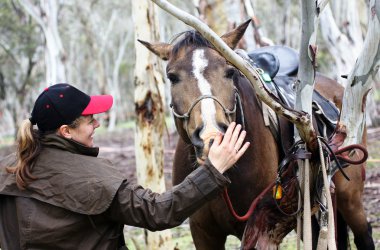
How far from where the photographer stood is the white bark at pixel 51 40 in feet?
61.5

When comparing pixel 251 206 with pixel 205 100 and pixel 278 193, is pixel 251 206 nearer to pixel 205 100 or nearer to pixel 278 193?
pixel 278 193

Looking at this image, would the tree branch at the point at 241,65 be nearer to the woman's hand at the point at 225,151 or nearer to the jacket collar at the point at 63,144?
the woman's hand at the point at 225,151

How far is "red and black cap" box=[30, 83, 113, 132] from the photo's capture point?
3229 mm

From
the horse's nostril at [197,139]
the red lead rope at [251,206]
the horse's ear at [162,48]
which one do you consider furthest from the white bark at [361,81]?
the horse's ear at [162,48]

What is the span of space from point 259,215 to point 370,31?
1318 millimetres

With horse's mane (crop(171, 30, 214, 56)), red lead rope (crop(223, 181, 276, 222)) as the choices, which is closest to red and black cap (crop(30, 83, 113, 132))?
horse's mane (crop(171, 30, 214, 56))

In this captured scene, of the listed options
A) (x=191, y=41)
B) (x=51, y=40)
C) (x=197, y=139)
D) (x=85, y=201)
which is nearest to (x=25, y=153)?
(x=85, y=201)

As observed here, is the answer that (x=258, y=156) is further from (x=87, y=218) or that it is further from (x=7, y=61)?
(x=7, y=61)

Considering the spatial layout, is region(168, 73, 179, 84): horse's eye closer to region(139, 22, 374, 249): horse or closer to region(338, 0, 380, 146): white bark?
region(139, 22, 374, 249): horse

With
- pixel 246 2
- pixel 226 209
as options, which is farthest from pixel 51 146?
pixel 246 2

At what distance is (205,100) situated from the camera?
138 inches

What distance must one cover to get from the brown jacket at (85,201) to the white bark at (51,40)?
15.8m

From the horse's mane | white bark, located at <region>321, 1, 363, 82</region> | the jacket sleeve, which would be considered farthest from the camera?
white bark, located at <region>321, 1, 363, 82</region>

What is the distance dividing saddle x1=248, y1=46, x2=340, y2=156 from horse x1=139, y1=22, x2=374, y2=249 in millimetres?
105
